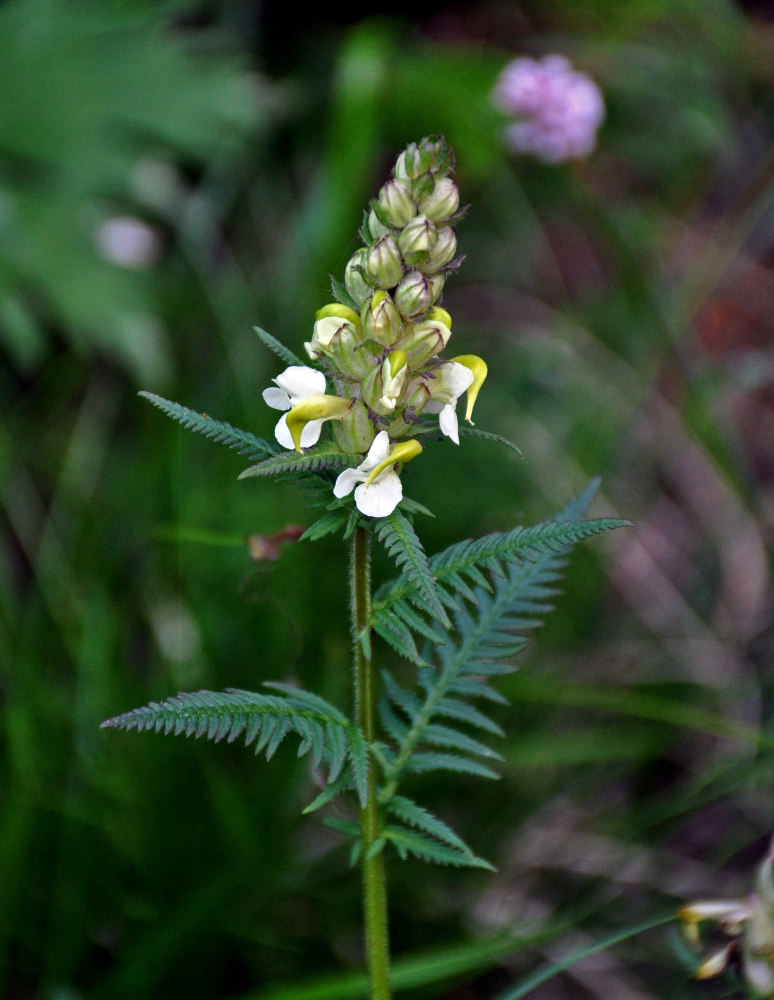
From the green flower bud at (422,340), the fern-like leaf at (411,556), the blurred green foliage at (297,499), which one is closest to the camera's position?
the fern-like leaf at (411,556)

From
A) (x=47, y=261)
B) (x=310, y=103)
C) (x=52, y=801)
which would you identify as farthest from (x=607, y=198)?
(x=52, y=801)

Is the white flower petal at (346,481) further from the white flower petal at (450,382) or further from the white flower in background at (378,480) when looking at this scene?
the white flower petal at (450,382)

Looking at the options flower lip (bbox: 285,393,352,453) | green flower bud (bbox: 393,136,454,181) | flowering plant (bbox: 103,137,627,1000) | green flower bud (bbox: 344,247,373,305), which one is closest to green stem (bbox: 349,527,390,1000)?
flowering plant (bbox: 103,137,627,1000)

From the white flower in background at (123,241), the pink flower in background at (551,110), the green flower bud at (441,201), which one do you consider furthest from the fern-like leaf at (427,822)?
the white flower in background at (123,241)

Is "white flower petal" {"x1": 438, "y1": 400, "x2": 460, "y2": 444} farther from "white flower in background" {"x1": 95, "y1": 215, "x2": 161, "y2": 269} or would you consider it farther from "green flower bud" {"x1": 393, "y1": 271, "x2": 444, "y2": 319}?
"white flower in background" {"x1": 95, "y1": 215, "x2": 161, "y2": 269}

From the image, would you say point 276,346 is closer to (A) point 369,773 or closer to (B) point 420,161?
(B) point 420,161
